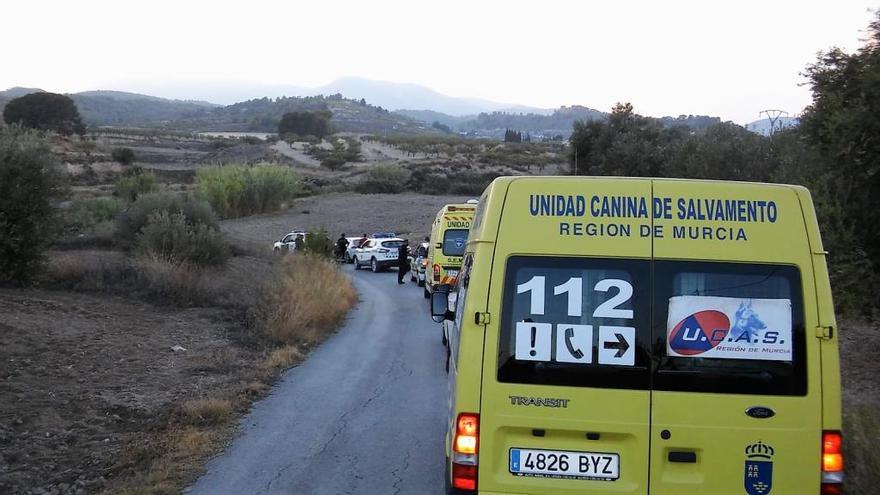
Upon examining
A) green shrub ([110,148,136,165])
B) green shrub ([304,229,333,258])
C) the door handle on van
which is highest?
green shrub ([110,148,136,165])

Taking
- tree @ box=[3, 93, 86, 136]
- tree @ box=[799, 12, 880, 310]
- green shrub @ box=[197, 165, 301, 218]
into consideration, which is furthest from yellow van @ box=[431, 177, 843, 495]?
tree @ box=[3, 93, 86, 136]

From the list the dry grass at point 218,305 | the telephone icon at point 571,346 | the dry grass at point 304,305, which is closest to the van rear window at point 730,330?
the telephone icon at point 571,346

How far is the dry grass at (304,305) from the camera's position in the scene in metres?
15.9

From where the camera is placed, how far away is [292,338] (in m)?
15.6

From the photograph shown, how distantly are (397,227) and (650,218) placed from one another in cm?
4767

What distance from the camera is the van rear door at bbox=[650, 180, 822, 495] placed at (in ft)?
15.2

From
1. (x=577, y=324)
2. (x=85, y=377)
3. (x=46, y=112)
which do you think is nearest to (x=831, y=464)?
(x=577, y=324)

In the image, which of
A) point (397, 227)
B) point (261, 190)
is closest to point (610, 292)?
point (397, 227)

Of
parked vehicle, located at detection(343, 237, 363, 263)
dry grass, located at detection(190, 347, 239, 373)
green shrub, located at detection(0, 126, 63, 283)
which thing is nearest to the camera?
dry grass, located at detection(190, 347, 239, 373)

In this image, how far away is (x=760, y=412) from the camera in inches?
183

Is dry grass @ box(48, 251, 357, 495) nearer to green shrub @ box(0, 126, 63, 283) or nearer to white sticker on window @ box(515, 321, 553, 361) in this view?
green shrub @ box(0, 126, 63, 283)

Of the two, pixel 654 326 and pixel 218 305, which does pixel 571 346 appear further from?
pixel 218 305

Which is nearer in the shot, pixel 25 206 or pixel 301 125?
pixel 25 206

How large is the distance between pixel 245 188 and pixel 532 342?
53.1 metres
